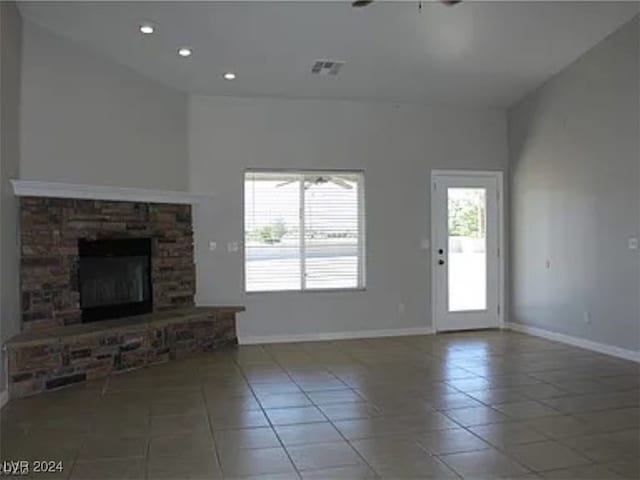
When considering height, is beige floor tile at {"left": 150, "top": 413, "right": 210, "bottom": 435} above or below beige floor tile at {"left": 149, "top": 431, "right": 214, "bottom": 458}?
above

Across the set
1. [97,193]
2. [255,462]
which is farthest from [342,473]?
[97,193]

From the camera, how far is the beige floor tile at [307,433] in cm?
385

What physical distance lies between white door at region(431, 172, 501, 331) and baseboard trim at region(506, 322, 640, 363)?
0.40 meters

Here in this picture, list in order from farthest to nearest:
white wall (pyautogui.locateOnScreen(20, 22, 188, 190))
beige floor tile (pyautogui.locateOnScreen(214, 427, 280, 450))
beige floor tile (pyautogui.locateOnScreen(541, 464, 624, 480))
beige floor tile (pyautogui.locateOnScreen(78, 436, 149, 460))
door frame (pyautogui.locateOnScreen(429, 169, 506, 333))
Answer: door frame (pyautogui.locateOnScreen(429, 169, 506, 333)) → white wall (pyautogui.locateOnScreen(20, 22, 188, 190)) → beige floor tile (pyautogui.locateOnScreen(214, 427, 280, 450)) → beige floor tile (pyautogui.locateOnScreen(78, 436, 149, 460)) → beige floor tile (pyautogui.locateOnScreen(541, 464, 624, 480))

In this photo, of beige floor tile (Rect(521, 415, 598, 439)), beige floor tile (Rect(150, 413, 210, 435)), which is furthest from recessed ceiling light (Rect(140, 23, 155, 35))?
beige floor tile (Rect(521, 415, 598, 439))

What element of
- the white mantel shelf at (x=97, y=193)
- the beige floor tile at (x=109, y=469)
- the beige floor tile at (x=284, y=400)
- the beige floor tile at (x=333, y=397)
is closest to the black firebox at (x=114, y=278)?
the white mantel shelf at (x=97, y=193)

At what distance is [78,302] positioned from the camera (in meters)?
5.85

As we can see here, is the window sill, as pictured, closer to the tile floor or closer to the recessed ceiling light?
the tile floor

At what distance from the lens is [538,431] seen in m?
3.97

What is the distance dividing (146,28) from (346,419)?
3781 mm

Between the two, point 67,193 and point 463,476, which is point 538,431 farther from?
point 67,193

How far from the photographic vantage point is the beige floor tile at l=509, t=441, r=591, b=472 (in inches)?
134

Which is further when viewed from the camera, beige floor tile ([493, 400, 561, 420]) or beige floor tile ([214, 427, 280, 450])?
beige floor tile ([493, 400, 561, 420])

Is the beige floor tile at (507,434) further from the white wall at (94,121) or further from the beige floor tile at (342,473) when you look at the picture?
the white wall at (94,121)
